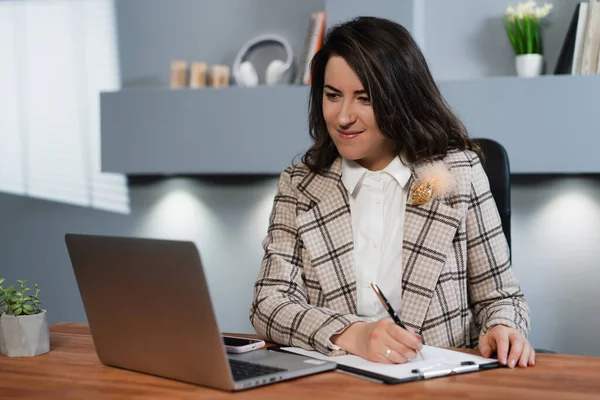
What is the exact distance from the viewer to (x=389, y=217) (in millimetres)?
1898

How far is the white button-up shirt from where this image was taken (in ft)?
6.02

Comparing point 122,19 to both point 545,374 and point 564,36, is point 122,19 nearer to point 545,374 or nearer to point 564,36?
point 564,36

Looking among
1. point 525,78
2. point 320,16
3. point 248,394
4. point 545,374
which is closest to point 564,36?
point 525,78

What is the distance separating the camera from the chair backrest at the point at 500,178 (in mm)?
2068

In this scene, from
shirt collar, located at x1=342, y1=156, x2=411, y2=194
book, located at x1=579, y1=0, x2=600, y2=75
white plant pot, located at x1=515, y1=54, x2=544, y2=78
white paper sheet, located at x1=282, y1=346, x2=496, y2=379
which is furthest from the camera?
white plant pot, located at x1=515, y1=54, x2=544, y2=78

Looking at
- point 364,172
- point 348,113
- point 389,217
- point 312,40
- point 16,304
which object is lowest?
point 16,304

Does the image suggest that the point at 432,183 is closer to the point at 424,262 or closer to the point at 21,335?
the point at 424,262

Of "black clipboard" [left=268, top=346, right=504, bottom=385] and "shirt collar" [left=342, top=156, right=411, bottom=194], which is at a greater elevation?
"shirt collar" [left=342, top=156, right=411, bottom=194]

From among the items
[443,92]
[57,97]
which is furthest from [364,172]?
[57,97]

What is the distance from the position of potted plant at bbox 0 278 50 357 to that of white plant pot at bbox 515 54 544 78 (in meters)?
2.07

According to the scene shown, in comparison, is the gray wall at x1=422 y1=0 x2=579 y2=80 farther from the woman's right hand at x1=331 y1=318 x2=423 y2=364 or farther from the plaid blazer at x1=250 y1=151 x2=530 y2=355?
the woman's right hand at x1=331 y1=318 x2=423 y2=364

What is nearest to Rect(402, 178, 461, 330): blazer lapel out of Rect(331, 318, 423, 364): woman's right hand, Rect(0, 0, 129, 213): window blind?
Rect(331, 318, 423, 364): woman's right hand

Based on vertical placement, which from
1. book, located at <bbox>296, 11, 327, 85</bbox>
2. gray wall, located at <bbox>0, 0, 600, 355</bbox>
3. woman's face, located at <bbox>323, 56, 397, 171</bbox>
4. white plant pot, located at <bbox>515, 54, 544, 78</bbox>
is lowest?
gray wall, located at <bbox>0, 0, 600, 355</bbox>

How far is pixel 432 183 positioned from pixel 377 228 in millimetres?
162
